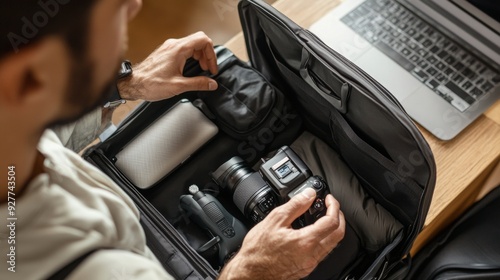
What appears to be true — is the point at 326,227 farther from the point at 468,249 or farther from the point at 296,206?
the point at 468,249

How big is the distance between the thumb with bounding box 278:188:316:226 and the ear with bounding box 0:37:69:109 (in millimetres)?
481

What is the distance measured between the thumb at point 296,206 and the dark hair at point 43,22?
484 mm

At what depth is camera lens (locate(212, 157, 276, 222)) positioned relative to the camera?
1039 millimetres

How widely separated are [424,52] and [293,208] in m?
0.45

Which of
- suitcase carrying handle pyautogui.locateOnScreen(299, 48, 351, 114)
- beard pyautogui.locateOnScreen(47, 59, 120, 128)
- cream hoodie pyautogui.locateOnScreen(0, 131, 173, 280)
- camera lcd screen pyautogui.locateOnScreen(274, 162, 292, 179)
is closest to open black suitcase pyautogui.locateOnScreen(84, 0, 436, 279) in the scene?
suitcase carrying handle pyautogui.locateOnScreen(299, 48, 351, 114)

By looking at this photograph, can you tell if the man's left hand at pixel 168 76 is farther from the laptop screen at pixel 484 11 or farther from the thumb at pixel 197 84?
the laptop screen at pixel 484 11

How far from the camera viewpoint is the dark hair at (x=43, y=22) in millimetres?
510

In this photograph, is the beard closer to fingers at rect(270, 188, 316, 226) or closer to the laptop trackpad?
fingers at rect(270, 188, 316, 226)

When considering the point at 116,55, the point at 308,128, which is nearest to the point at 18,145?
the point at 116,55

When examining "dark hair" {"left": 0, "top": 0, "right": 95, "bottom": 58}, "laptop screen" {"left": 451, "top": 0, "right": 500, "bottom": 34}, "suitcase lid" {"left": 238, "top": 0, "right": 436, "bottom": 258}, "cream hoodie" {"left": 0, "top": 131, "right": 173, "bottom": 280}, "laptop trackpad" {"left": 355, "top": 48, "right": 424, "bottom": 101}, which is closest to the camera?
"dark hair" {"left": 0, "top": 0, "right": 95, "bottom": 58}

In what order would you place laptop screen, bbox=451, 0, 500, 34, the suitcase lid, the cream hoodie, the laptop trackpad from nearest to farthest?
the cream hoodie < the suitcase lid < laptop screen, bbox=451, 0, 500, 34 < the laptop trackpad

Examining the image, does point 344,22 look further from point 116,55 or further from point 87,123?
point 116,55

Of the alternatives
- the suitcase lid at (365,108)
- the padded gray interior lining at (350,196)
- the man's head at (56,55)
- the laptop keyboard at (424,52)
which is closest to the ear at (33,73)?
the man's head at (56,55)

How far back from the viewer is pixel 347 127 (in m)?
0.99
